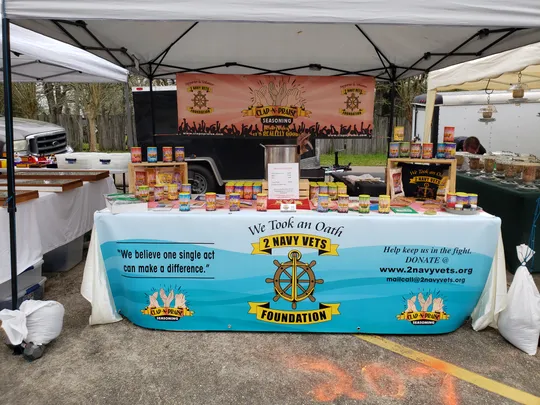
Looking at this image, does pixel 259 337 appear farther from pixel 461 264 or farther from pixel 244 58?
pixel 244 58

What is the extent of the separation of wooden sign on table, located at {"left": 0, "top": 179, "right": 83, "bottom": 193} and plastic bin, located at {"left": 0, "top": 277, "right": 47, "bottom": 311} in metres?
0.94

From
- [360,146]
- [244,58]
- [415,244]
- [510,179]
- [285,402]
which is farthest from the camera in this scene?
[360,146]

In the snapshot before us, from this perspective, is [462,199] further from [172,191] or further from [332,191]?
[172,191]

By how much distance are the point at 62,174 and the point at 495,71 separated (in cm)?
589

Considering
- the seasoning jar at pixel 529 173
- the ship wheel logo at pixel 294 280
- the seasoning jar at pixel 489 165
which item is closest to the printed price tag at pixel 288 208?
the ship wheel logo at pixel 294 280

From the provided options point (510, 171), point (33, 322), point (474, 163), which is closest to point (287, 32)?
point (33, 322)

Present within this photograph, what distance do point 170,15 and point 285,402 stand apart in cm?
250

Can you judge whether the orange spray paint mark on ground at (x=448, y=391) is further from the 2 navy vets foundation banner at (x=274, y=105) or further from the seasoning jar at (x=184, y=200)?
the 2 navy vets foundation banner at (x=274, y=105)

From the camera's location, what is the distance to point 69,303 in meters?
3.85

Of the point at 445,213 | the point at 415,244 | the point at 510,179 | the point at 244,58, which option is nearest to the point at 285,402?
the point at 415,244

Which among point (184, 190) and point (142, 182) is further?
point (142, 182)

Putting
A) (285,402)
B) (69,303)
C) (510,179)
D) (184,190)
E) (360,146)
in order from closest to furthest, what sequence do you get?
(285,402) → (184,190) → (69,303) → (510,179) → (360,146)

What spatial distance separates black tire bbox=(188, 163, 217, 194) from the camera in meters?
8.57

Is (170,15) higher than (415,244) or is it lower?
higher
